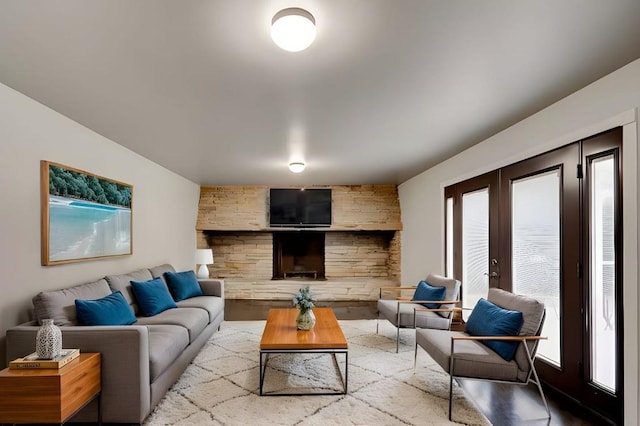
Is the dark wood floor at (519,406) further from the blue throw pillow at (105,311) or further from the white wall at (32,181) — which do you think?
the white wall at (32,181)

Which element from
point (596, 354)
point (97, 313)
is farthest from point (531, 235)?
point (97, 313)

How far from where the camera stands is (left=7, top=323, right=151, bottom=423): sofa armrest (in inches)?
93.2

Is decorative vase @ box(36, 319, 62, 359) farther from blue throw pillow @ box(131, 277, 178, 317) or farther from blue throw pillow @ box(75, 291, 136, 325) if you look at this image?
blue throw pillow @ box(131, 277, 178, 317)

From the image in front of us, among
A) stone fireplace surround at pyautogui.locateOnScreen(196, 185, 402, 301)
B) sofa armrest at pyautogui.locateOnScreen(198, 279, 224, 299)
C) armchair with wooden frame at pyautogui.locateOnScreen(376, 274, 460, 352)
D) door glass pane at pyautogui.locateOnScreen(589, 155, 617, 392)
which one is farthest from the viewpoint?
stone fireplace surround at pyautogui.locateOnScreen(196, 185, 402, 301)

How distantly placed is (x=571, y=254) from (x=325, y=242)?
213 inches

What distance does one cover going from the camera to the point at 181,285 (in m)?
4.60

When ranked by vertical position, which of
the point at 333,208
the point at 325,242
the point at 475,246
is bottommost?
the point at 325,242

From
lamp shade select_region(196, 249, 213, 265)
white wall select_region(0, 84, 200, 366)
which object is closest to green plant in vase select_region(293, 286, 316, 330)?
white wall select_region(0, 84, 200, 366)

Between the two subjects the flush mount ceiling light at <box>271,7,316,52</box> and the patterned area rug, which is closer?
the flush mount ceiling light at <box>271,7,316,52</box>

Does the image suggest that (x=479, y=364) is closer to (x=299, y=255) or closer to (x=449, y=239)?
(x=449, y=239)

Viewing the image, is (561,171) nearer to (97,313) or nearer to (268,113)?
(268,113)

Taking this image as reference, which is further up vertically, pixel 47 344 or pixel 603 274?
pixel 603 274

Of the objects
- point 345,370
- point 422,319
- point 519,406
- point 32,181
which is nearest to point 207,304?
point 345,370

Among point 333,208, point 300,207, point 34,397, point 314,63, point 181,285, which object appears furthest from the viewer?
point 333,208
